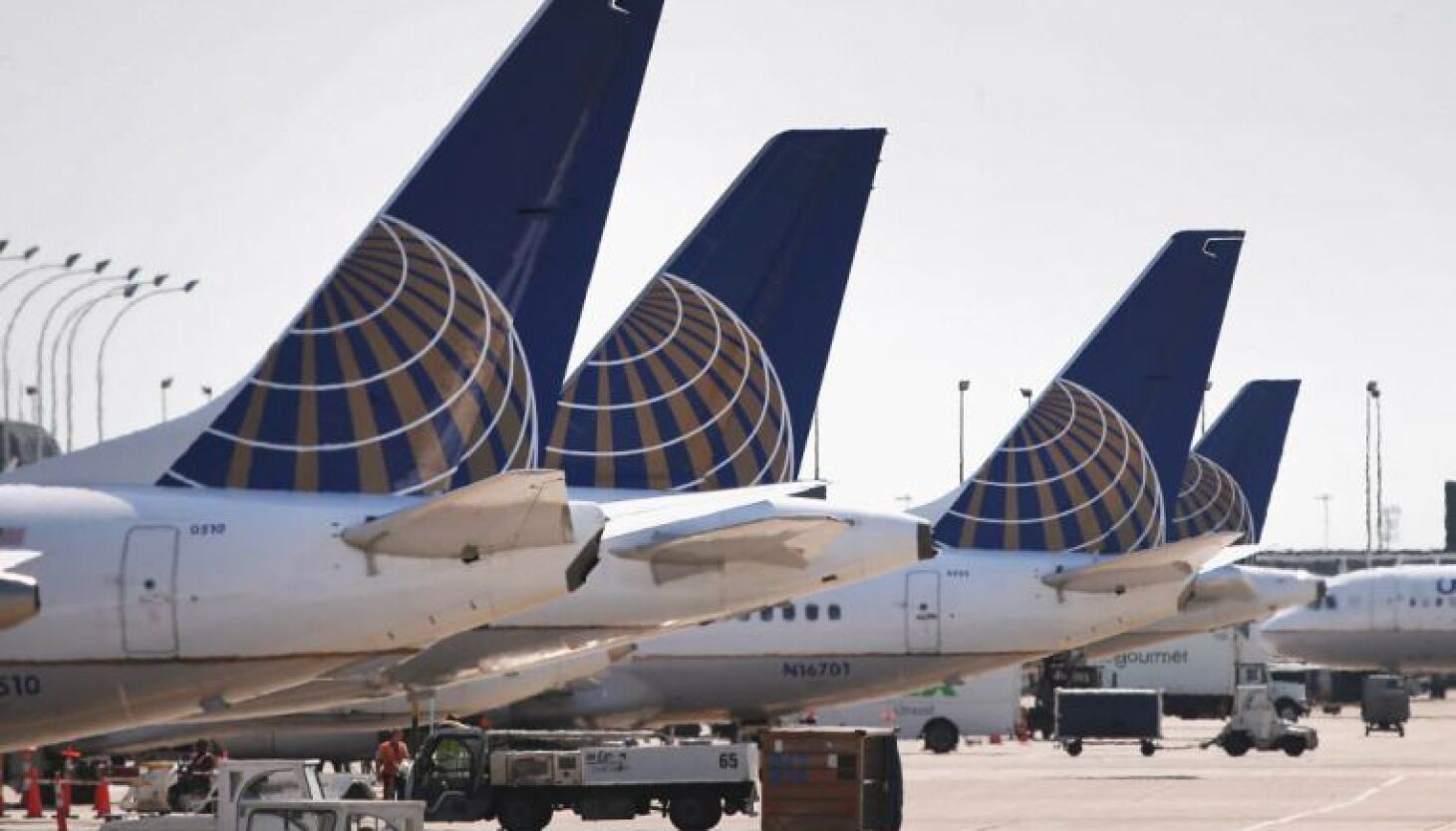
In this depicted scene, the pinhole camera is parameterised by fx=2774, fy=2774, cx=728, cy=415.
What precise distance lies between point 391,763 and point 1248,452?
39.5 meters

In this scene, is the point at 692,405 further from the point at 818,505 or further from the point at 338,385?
the point at 338,385

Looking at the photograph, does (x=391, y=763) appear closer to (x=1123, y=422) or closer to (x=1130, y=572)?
(x=1130, y=572)

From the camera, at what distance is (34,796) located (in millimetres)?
39562

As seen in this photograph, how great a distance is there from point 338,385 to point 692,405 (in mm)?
13083

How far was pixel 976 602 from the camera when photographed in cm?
4816

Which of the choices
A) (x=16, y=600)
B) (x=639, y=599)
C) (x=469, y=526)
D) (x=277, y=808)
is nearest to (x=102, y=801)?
(x=639, y=599)

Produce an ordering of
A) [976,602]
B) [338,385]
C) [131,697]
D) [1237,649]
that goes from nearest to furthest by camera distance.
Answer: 1. [131,697]
2. [338,385]
3. [976,602]
4. [1237,649]

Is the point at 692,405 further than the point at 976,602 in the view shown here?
No

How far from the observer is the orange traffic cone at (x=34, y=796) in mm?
38969

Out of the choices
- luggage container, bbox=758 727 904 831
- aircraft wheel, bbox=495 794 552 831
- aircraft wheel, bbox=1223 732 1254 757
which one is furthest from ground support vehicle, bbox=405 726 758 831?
aircraft wheel, bbox=1223 732 1254 757

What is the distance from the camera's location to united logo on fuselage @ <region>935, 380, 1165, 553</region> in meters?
50.5

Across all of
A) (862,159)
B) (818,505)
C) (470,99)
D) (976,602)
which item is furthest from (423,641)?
(976,602)

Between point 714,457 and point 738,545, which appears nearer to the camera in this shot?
point 738,545

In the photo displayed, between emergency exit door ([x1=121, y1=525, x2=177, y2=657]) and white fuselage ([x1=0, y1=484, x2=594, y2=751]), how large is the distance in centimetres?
1
